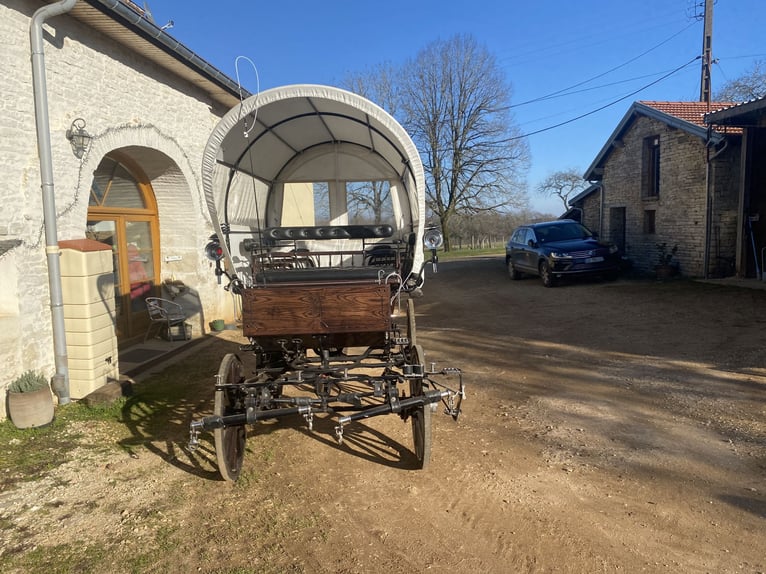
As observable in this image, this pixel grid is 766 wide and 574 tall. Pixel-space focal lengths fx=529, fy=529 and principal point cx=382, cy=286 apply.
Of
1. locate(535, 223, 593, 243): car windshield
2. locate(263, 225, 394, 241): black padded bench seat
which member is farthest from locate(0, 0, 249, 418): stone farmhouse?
locate(535, 223, 593, 243): car windshield

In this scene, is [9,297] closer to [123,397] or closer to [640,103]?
[123,397]

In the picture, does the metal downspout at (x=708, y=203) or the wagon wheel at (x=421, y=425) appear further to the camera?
the metal downspout at (x=708, y=203)

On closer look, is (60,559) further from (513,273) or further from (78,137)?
(513,273)

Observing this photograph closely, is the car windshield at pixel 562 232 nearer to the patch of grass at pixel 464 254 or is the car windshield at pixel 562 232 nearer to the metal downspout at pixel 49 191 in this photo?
the patch of grass at pixel 464 254

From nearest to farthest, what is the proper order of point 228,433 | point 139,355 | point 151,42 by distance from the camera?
point 228,433 < point 151,42 < point 139,355

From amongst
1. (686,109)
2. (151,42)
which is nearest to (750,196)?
(686,109)

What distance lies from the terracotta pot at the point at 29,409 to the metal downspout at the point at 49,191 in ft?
1.77

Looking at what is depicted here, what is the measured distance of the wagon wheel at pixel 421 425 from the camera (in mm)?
3928

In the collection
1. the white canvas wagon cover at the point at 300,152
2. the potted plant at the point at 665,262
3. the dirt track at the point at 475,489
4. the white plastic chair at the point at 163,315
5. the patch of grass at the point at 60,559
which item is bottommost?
the patch of grass at the point at 60,559

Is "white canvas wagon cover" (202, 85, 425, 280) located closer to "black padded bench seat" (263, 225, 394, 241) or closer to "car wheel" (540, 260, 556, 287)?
"black padded bench seat" (263, 225, 394, 241)

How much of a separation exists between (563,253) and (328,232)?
9933 millimetres

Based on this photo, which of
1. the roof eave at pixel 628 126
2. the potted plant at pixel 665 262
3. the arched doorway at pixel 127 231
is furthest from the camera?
the potted plant at pixel 665 262

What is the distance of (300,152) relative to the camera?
7074 mm

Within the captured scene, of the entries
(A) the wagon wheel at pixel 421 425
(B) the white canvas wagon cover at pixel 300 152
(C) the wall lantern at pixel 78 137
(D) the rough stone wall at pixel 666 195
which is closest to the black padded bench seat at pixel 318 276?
(B) the white canvas wagon cover at pixel 300 152
